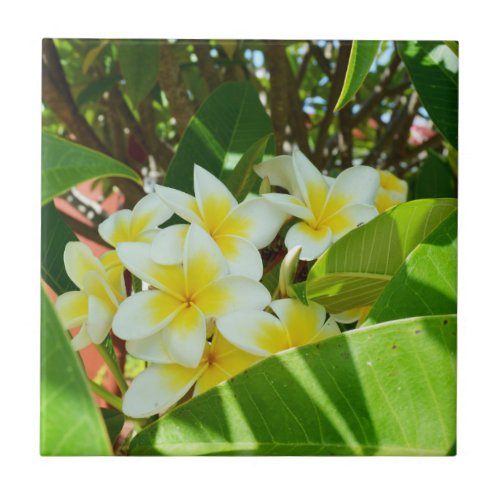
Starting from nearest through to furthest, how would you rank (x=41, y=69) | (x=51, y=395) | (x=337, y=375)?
(x=51, y=395) → (x=337, y=375) → (x=41, y=69)

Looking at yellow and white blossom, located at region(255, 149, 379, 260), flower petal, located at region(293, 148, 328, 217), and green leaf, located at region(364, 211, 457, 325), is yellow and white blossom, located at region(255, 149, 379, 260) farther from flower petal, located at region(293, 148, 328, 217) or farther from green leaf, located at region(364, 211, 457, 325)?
green leaf, located at region(364, 211, 457, 325)

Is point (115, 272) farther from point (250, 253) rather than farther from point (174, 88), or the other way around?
point (174, 88)

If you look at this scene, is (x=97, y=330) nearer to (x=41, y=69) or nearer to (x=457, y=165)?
(x=41, y=69)

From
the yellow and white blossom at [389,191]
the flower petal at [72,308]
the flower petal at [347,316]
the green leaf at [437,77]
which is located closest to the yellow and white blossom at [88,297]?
the flower petal at [72,308]

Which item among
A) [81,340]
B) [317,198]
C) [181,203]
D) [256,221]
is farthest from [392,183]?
[81,340]

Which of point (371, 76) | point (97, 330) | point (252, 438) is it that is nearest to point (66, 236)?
point (97, 330)

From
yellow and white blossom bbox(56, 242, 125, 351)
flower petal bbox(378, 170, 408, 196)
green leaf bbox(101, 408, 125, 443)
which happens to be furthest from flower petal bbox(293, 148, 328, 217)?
green leaf bbox(101, 408, 125, 443)
